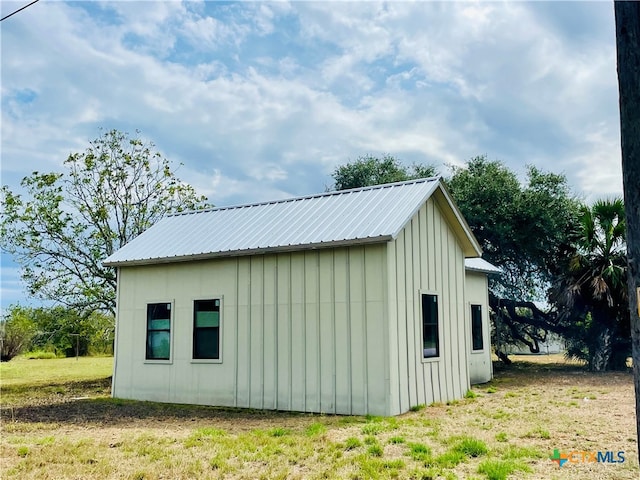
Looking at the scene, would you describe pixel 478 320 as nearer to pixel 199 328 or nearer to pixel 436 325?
pixel 436 325

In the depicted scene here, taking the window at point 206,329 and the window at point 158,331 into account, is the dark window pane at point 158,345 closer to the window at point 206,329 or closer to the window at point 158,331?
the window at point 158,331

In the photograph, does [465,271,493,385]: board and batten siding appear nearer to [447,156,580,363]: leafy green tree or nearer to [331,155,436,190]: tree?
[447,156,580,363]: leafy green tree

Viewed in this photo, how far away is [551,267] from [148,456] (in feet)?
57.3

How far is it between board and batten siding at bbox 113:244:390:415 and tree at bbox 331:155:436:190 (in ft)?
47.7

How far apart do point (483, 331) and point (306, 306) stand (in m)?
7.28

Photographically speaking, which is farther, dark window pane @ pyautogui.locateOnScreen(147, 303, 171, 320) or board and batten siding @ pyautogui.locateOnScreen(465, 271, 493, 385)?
board and batten siding @ pyautogui.locateOnScreen(465, 271, 493, 385)

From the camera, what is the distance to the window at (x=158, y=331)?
12773mm

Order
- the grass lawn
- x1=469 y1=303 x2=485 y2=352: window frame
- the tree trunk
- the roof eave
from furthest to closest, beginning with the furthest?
x1=469 y1=303 x2=485 y2=352: window frame, the roof eave, the grass lawn, the tree trunk

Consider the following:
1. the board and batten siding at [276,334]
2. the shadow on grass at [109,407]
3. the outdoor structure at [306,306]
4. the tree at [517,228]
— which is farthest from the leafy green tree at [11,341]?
the tree at [517,228]

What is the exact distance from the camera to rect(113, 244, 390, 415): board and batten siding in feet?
33.7

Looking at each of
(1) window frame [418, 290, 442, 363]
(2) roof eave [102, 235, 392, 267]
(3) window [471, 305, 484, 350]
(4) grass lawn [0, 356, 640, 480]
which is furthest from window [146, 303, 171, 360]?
(3) window [471, 305, 484, 350]

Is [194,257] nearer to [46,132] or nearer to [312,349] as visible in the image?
[312,349]

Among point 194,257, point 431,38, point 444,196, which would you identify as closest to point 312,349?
point 194,257

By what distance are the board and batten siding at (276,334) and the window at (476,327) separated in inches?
251
